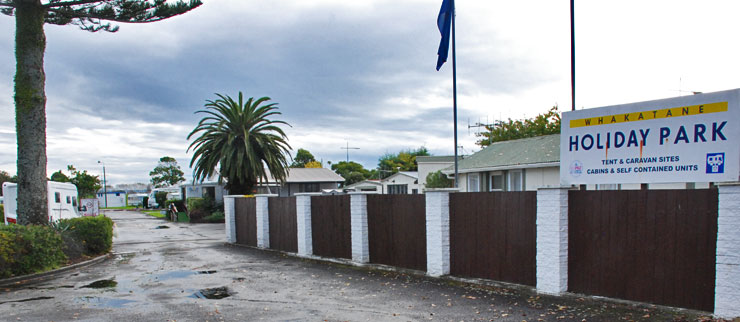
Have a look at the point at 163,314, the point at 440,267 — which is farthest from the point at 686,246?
the point at 163,314

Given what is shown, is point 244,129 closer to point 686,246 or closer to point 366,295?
point 366,295

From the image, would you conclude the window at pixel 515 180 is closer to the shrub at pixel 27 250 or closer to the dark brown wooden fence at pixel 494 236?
the dark brown wooden fence at pixel 494 236

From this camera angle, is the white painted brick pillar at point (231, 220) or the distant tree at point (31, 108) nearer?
the distant tree at point (31, 108)

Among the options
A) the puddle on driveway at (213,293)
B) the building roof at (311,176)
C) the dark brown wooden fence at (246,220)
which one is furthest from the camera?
the building roof at (311,176)

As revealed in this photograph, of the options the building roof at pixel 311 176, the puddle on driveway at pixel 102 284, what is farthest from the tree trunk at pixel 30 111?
the building roof at pixel 311 176

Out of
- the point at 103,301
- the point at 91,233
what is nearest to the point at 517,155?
the point at 91,233

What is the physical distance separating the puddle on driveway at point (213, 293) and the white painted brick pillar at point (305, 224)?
4.32 meters

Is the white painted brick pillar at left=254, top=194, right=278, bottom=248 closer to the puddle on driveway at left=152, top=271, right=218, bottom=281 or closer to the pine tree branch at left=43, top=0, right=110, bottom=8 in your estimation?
the puddle on driveway at left=152, top=271, right=218, bottom=281

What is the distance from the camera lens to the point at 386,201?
11.5m

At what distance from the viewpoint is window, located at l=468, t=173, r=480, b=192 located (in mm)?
23531

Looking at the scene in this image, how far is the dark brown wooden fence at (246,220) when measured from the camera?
17516mm

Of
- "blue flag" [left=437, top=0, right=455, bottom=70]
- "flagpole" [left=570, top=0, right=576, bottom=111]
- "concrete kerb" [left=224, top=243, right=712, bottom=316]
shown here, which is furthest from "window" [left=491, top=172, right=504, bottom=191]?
"concrete kerb" [left=224, top=243, right=712, bottom=316]

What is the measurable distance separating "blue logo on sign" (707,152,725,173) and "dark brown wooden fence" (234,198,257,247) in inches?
548

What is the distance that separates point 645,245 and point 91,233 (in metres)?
14.4
